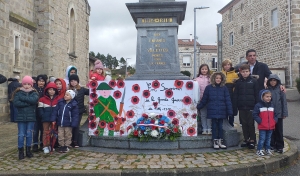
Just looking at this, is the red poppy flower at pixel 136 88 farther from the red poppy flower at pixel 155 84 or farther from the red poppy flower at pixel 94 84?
the red poppy flower at pixel 94 84

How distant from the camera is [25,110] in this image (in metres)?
5.56

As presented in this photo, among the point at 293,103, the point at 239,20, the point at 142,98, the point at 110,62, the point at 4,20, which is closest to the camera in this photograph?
the point at 142,98

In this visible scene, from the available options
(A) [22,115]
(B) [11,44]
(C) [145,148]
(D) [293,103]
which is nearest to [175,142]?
(C) [145,148]

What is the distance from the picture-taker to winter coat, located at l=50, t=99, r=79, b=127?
5875 millimetres

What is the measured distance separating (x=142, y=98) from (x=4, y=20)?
704 cm

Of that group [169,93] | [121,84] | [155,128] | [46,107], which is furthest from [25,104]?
[169,93]

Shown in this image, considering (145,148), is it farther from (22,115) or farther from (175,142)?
(22,115)

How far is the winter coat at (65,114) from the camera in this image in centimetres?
588

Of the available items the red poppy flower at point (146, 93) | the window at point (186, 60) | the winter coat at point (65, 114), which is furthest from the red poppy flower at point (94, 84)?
the window at point (186, 60)

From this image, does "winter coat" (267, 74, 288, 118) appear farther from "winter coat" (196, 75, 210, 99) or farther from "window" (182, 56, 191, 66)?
"window" (182, 56, 191, 66)

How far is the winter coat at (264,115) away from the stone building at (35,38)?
8700 mm

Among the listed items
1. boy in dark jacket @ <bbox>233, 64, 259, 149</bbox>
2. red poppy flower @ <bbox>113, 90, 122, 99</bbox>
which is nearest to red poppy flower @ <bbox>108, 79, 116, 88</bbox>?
red poppy flower @ <bbox>113, 90, 122, 99</bbox>

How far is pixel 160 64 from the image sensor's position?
23.6 ft

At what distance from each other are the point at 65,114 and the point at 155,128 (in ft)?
6.04
